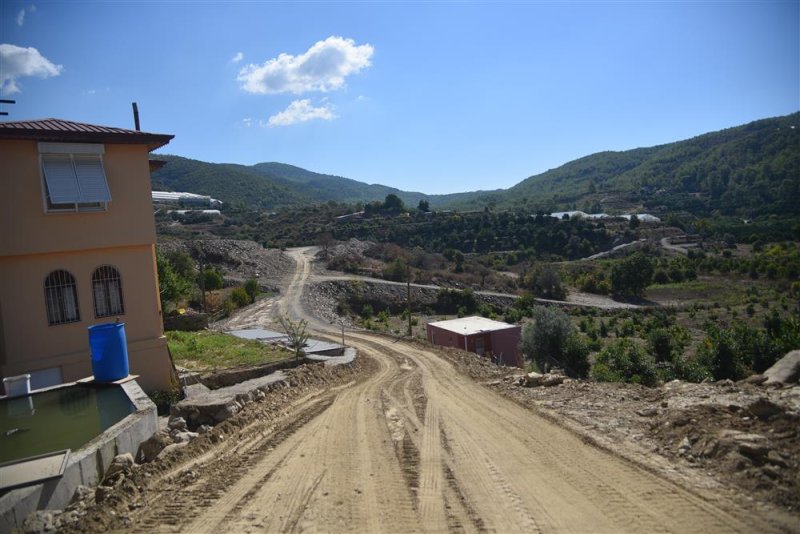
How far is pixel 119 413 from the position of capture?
9242 millimetres

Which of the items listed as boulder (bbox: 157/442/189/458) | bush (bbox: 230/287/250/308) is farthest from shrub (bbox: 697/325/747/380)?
bush (bbox: 230/287/250/308)

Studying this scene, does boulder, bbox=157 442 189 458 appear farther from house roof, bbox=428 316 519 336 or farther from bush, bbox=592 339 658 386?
bush, bbox=592 339 658 386

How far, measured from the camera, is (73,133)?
12.6 m

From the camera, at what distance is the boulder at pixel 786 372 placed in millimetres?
9748

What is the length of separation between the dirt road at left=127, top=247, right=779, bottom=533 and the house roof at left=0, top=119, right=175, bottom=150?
329 inches

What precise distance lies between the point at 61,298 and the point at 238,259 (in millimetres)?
41504

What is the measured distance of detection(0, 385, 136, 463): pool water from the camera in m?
7.76

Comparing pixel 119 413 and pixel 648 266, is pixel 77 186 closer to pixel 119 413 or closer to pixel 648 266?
pixel 119 413

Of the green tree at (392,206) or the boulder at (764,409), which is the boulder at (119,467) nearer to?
the boulder at (764,409)

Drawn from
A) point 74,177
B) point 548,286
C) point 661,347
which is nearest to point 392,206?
point 548,286

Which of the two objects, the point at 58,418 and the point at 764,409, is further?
the point at 58,418

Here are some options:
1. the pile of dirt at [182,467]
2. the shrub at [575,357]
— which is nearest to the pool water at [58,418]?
the pile of dirt at [182,467]

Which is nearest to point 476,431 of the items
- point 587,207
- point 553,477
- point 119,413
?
point 553,477

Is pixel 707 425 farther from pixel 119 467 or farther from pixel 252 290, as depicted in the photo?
pixel 252 290
